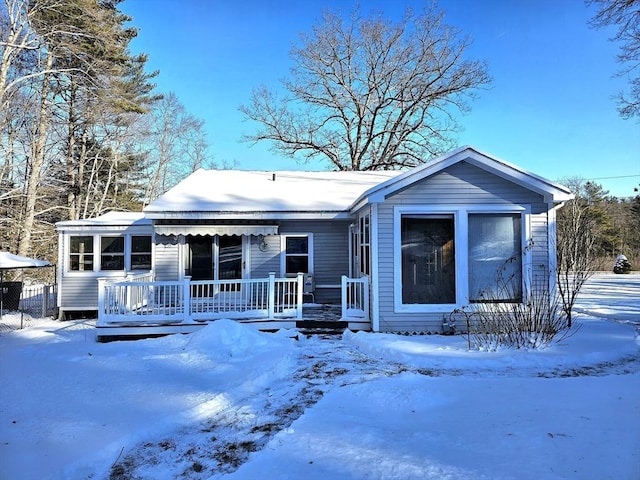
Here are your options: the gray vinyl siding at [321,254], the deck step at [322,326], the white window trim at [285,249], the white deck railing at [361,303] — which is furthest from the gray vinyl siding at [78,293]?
the white deck railing at [361,303]

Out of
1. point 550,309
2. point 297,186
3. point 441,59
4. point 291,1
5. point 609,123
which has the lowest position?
point 550,309

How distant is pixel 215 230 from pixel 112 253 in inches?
172

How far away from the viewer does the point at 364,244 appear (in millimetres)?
9117

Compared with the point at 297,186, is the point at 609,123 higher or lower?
higher

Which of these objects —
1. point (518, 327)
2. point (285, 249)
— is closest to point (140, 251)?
point (285, 249)

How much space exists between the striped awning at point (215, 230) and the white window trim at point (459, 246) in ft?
12.3

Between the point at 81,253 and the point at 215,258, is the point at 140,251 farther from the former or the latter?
the point at 215,258

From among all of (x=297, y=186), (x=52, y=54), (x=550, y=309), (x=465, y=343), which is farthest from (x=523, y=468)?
(x=52, y=54)

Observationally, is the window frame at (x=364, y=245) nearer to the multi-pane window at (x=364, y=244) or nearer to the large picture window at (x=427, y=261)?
the multi-pane window at (x=364, y=244)

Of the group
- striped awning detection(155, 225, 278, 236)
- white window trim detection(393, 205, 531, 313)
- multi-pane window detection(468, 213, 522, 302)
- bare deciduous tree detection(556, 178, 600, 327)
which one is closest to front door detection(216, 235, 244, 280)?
striped awning detection(155, 225, 278, 236)

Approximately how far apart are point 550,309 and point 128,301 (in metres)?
8.27

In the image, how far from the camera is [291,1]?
16.1 m

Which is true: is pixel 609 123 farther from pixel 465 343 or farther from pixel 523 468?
pixel 523 468

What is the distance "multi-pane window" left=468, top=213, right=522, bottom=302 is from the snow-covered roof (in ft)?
11.9
